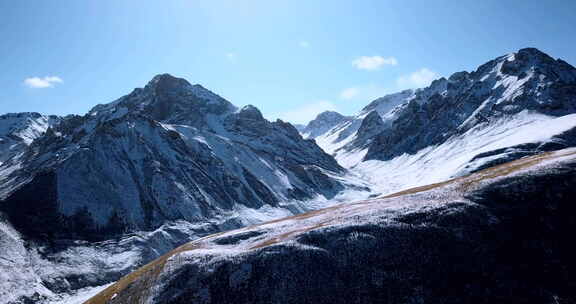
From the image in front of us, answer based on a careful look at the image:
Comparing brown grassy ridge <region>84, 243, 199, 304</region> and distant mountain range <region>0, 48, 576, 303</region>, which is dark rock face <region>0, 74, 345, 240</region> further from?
brown grassy ridge <region>84, 243, 199, 304</region>

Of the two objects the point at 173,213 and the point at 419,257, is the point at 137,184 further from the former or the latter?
the point at 419,257

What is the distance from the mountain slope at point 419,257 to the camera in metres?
34.9

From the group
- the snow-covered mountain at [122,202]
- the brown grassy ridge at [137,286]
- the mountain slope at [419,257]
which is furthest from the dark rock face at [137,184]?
the mountain slope at [419,257]

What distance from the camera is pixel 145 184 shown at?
136 m

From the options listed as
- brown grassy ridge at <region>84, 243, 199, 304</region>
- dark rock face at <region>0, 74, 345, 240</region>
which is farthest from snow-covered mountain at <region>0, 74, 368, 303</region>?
brown grassy ridge at <region>84, 243, 199, 304</region>

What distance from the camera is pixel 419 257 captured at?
37.4 metres

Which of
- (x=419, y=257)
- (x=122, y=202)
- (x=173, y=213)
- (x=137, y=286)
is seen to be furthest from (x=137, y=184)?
(x=419, y=257)

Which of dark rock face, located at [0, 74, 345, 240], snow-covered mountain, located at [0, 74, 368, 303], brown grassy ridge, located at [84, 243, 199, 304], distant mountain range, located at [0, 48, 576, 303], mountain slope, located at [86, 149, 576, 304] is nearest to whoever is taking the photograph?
mountain slope, located at [86, 149, 576, 304]

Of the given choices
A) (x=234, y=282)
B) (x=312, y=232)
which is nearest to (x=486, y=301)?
(x=312, y=232)

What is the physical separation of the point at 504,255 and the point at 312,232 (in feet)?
59.6

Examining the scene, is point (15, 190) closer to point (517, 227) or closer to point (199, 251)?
point (199, 251)

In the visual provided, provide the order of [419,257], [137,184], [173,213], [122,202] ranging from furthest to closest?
[137,184], [173,213], [122,202], [419,257]

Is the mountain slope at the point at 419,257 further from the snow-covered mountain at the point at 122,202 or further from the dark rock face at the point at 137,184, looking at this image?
the dark rock face at the point at 137,184

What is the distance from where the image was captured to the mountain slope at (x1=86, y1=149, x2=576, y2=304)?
3494 cm
